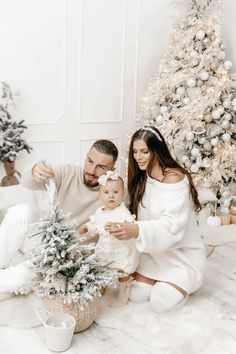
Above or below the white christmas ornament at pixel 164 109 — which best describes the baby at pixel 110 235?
below

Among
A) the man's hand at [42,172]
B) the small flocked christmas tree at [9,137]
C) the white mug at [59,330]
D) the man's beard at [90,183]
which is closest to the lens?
the white mug at [59,330]

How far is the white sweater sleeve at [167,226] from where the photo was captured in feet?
7.96

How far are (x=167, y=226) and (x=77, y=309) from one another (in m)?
0.62

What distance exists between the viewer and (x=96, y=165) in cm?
266

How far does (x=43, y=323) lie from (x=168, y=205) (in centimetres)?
86

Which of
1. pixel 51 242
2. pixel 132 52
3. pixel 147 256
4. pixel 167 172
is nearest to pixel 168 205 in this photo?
pixel 167 172

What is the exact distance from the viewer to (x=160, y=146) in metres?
2.60

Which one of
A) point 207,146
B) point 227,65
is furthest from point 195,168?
point 227,65

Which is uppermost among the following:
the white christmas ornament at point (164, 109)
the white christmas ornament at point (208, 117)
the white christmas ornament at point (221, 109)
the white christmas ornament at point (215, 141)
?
the white christmas ornament at point (221, 109)

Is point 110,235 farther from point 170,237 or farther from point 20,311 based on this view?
point 20,311

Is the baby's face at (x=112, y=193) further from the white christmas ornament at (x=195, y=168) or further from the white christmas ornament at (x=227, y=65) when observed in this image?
the white christmas ornament at (x=227, y=65)

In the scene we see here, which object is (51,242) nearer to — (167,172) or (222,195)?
(167,172)

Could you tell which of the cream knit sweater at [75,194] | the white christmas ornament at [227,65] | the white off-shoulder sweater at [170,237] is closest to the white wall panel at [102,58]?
the white christmas ornament at [227,65]

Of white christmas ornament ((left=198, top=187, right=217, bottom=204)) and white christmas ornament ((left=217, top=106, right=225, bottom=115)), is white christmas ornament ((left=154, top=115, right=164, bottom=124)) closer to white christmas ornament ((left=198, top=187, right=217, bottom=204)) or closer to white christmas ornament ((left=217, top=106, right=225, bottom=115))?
white christmas ornament ((left=217, top=106, right=225, bottom=115))
